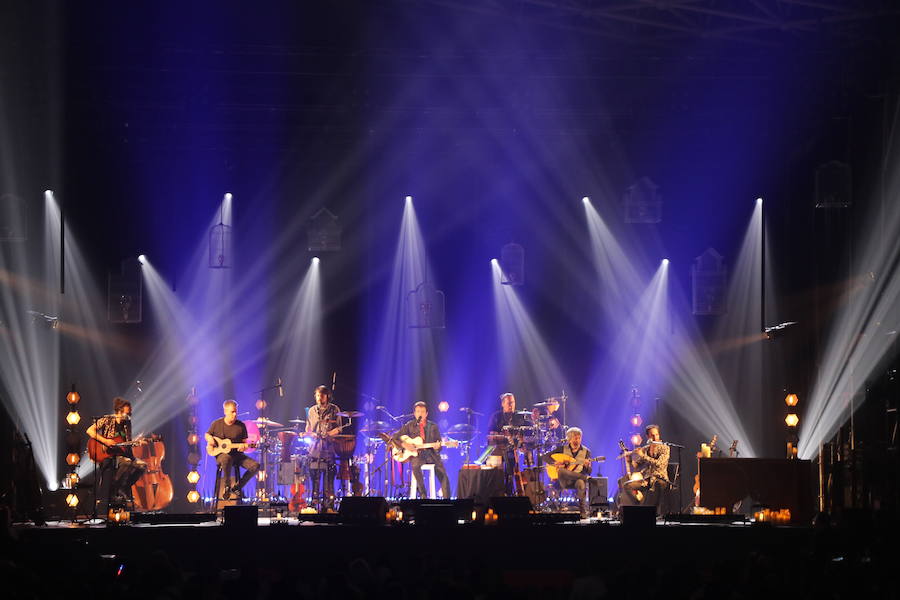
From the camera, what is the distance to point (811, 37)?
49.4 feet

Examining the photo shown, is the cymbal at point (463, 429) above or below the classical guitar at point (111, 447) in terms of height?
above

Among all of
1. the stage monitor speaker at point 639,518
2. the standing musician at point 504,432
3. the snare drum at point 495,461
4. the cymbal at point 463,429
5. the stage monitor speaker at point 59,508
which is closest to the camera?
the stage monitor speaker at point 639,518

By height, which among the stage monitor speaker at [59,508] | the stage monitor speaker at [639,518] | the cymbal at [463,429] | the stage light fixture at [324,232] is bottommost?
the stage monitor speaker at [59,508]

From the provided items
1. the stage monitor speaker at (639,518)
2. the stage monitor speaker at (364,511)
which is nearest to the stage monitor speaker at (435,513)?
the stage monitor speaker at (364,511)

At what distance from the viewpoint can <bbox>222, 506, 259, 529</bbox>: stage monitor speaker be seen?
12.3 m

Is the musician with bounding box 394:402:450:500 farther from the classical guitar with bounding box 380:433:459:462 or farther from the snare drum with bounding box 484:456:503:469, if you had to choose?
the snare drum with bounding box 484:456:503:469

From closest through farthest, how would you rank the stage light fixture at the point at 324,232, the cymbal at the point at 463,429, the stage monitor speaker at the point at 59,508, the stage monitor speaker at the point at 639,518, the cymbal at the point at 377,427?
the stage monitor speaker at the point at 639,518, the stage monitor speaker at the point at 59,508, the cymbal at the point at 377,427, the cymbal at the point at 463,429, the stage light fixture at the point at 324,232

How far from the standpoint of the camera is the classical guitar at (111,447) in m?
14.9

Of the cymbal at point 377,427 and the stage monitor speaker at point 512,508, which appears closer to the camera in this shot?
the stage monitor speaker at point 512,508

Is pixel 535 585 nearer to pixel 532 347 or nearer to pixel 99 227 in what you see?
pixel 532 347

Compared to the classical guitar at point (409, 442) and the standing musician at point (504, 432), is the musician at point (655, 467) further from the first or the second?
the classical guitar at point (409, 442)

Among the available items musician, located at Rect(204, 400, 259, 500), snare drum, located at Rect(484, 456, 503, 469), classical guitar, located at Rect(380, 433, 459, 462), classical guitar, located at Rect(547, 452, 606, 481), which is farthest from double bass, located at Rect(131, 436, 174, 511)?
Answer: classical guitar, located at Rect(547, 452, 606, 481)

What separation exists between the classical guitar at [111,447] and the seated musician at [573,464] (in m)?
5.47

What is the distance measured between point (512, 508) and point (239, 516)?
301 centimetres
